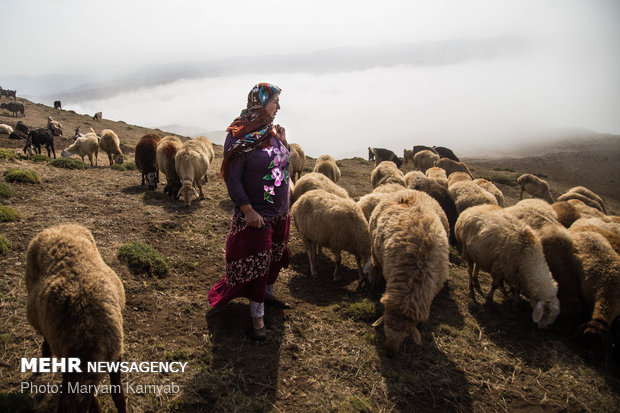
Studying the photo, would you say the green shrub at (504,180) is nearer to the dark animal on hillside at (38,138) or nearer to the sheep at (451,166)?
the sheep at (451,166)

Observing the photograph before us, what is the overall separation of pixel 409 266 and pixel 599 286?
384 centimetres

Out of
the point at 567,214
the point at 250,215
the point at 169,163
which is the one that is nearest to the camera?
the point at 250,215

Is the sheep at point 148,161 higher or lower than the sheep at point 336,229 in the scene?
higher

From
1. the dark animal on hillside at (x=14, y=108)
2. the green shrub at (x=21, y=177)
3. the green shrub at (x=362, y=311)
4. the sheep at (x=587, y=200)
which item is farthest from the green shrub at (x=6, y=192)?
the dark animal on hillside at (x=14, y=108)

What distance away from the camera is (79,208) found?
780 cm

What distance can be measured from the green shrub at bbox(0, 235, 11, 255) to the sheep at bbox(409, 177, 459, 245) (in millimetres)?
9830

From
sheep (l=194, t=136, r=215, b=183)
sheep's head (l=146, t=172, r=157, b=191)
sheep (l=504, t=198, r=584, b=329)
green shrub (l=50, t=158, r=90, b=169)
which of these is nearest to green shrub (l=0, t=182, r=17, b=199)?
sheep's head (l=146, t=172, r=157, b=191)

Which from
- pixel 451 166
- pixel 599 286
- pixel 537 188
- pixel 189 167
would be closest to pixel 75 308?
pixel 189 167

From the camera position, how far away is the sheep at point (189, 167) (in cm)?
963

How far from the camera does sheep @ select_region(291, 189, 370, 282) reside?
6652 millimetres

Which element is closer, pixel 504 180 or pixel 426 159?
pixel 504 180

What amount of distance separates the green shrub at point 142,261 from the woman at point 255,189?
193 centimetres

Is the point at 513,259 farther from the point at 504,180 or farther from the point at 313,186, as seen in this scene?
the point at 504,180

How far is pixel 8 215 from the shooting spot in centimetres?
639
